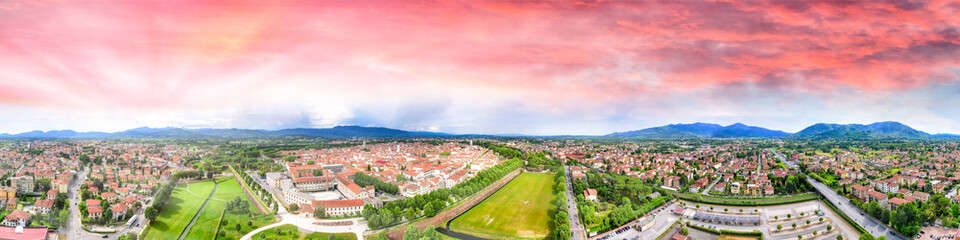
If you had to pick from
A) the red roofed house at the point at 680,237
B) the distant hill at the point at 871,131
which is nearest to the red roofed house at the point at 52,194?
the red roofed house at the point at 680,237

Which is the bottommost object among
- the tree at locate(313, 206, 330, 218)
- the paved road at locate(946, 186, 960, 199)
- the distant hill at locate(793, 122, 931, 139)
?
the tree at locate(313, 206, 330, 218)

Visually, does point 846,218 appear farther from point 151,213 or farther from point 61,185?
point 61,185

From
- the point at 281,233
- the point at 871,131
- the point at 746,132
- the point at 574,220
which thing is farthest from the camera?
the point at 746,132

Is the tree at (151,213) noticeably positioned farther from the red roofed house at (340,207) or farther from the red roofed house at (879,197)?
the red roofed house at (879,197)

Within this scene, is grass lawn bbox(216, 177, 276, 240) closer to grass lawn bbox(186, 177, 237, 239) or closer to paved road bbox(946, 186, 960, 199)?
grass lawn bbox(186, 177, 237, 239)

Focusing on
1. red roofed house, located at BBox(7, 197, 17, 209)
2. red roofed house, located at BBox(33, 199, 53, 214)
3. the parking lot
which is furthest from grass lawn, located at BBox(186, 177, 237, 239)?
the parking lot

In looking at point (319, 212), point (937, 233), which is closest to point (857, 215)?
point (937, 233)
